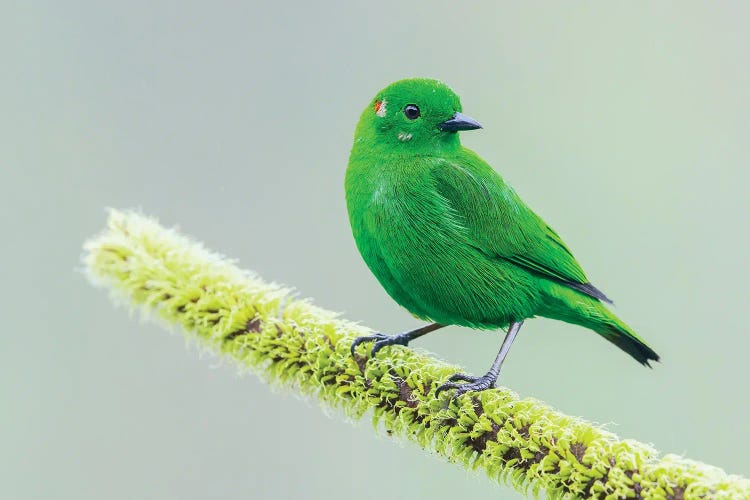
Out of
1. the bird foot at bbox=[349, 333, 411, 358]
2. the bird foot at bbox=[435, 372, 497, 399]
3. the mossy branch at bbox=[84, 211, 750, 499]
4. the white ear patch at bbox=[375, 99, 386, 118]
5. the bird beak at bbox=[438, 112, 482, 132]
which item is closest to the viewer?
the mossy branch at bbox=[84, 211, 750, 499]

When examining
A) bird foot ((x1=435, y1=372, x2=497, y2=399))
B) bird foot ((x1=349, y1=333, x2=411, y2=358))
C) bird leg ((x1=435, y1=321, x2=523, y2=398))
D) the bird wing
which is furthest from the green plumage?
bird foot ((x1=435, y1=372, x2=497, y2=399))

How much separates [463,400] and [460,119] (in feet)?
3.57

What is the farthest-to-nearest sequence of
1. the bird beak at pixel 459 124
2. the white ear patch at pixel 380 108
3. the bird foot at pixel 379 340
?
1. the white ear patch at pixel 380 108
2. the bird beak at pixel 459 124
3. the bird foot at pixel 379 340

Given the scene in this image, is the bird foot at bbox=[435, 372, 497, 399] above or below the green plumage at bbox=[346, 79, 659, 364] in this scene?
below

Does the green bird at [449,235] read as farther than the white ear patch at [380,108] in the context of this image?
No

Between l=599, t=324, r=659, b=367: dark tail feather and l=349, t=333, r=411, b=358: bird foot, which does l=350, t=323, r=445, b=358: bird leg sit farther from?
l=599, t=324, r=659, b=367: dark tail feather

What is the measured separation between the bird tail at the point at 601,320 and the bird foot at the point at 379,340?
1.88ft

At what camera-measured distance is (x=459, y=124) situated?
3.04 meters

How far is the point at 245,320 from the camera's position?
290 cm

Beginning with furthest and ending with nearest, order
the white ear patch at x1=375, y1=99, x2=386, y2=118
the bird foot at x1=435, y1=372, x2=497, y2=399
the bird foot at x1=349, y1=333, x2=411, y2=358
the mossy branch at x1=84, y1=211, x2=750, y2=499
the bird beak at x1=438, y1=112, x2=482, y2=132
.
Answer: the white ear patch at x1=375, y1=99, x2=386, y2=118, the bird beak at x1=438, y1=112, x2=482, y2=132, the bird foot at x1=349, y1=333, x2=411, y2=358, the bird foot at x1=435, y1=372, x2=497, y2=399, the mossy branch at x1=84, y1=211, x2=750, y2=499

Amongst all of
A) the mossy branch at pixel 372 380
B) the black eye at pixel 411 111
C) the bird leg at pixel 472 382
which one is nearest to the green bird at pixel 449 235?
the black eye at pixel 411 111

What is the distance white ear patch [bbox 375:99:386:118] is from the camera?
318 cm

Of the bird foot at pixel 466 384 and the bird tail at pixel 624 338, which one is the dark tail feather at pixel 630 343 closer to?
the bird tail at pixel 624 338

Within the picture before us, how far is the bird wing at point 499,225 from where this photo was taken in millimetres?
3105
